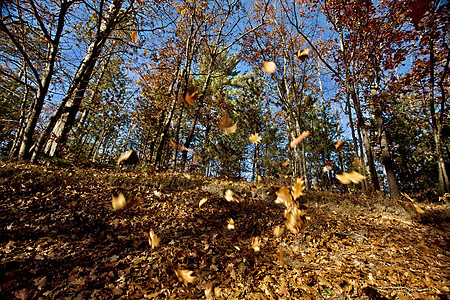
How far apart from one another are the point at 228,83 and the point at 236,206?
37.2 feet

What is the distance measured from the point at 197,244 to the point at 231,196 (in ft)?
6.04

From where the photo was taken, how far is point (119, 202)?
13.0 ft

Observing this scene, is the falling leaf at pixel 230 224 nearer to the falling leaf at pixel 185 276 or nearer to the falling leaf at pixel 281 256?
the falling leaf at pixel 281 256

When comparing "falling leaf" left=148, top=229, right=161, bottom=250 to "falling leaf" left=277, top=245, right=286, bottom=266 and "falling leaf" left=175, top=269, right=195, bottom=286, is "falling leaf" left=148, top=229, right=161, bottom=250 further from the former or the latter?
"falling leaf" left=277, top=245, right=286, bottom=266

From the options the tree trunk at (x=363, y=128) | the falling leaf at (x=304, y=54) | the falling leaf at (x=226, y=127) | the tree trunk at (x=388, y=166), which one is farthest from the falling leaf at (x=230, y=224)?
the tree trunk at (x=388, y=166)

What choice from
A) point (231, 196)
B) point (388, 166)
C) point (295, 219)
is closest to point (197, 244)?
point (231, 196)

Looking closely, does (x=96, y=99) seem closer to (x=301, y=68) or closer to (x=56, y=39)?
(x=56, y=39)

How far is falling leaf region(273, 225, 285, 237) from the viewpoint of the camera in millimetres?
3262

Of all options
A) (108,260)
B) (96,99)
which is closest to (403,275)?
A: (108,260)

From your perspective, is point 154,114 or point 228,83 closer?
point 154,114

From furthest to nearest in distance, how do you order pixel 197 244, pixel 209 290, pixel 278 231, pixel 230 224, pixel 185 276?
pixel 230 224 < pixel 278 231 < pixel 197 244 < pixel 185 276 < pixel 209 290

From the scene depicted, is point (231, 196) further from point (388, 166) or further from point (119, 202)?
point (388, 166)

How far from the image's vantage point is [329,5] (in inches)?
183

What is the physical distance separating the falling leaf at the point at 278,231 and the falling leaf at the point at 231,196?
130 cm
